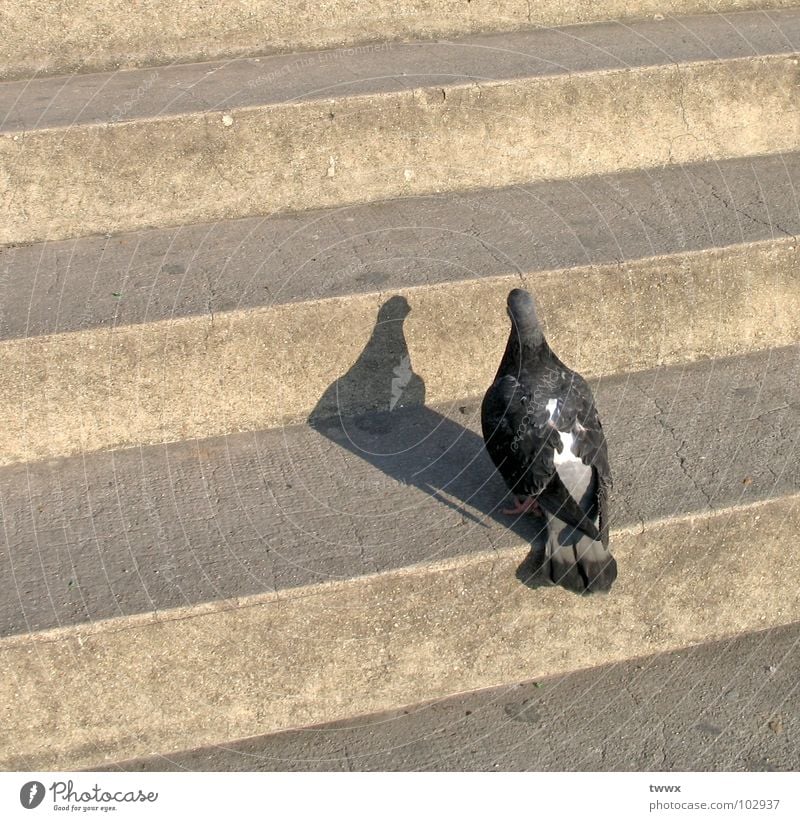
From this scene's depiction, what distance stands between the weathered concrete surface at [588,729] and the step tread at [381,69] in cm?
314

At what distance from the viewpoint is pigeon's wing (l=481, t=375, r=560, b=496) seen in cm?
386

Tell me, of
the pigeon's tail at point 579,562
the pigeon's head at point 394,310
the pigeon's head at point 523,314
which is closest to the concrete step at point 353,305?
the pigeon's head at point 394,310

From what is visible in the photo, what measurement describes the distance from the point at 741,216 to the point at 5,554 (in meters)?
3.88

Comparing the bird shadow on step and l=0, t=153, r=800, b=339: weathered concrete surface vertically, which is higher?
l=0, t=153, r=800, b=339: weathered concrete surface

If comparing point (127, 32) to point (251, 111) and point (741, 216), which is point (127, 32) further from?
point (741, 216)

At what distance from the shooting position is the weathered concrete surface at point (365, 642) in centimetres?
378

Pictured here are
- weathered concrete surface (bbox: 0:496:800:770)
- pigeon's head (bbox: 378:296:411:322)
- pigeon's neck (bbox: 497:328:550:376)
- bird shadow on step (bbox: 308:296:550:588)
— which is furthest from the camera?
pigeon's head (bbox: 378:296:411:322)

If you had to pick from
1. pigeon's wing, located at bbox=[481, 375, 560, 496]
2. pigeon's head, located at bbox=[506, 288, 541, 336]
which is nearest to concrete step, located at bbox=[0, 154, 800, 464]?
pigeon's head, located at bbox=[506, 288, 541, 336]

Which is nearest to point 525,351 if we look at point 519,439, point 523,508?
point 519,439

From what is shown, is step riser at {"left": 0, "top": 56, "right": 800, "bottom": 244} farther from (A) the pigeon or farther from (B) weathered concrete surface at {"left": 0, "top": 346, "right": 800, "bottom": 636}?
(A) the pigeon

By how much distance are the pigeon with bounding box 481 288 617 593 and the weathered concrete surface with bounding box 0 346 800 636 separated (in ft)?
0.78

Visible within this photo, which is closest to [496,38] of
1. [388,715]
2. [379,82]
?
[379,82]

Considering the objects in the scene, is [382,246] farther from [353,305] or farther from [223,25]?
[223,25]

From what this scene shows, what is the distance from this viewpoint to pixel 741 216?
213 inches
